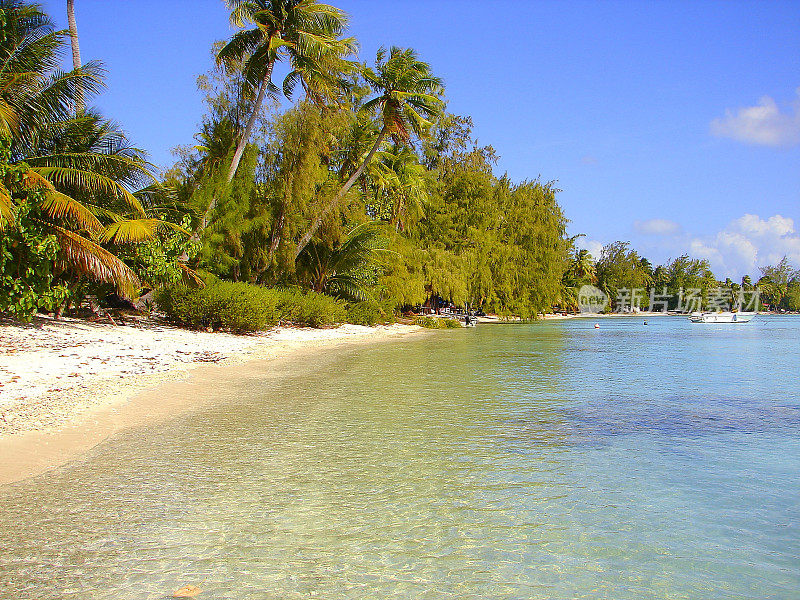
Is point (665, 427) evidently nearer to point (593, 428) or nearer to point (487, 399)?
point (593, 428)

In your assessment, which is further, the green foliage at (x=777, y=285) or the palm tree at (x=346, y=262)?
the green foliage at (x=777, y=285)

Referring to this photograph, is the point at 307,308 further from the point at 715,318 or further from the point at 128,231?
the point at 715,318

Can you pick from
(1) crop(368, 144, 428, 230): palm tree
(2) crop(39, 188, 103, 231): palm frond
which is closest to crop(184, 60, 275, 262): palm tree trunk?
(2) crop(39, 188, 103, 231): palm frond

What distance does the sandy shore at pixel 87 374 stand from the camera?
803cm

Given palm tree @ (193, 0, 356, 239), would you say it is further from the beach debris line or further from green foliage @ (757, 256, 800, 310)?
green foliage @ (757, 256, 800, 310)

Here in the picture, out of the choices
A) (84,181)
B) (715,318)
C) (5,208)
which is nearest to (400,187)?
(84,181)

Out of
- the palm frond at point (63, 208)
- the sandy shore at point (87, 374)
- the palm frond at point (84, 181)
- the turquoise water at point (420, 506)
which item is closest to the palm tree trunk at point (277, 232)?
the sandy shore at point (87, 374)

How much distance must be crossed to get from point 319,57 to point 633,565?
84.0 feet

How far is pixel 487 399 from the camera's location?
1245 cm

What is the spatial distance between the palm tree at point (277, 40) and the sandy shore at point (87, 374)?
8.15 metres

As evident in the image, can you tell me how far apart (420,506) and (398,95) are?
2813 centimetres

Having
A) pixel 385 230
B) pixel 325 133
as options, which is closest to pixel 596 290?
pixel 385 230

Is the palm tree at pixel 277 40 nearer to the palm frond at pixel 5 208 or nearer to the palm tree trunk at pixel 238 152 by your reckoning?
the palm tree trunk at pixel 238 152

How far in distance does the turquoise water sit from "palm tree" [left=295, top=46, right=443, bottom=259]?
21033 millimetres
